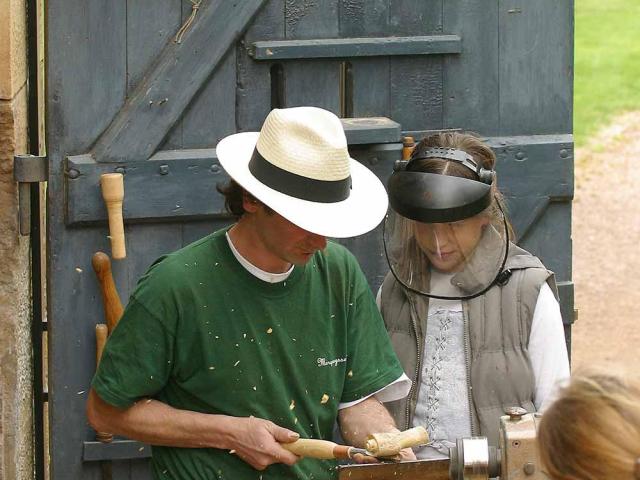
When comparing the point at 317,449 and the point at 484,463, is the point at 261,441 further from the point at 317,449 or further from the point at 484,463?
the point at 484,463

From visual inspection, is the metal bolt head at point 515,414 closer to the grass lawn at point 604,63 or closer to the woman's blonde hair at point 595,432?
the woman's blonde hair at point 595,432

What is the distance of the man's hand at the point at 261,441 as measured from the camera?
133 inches

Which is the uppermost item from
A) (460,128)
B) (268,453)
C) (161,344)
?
(460,128)

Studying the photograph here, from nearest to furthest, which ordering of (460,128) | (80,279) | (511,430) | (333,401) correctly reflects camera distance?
(511,430), (333,401), (80,279), (460,128)

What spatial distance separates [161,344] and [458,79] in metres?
1.90

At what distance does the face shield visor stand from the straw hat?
0.32m

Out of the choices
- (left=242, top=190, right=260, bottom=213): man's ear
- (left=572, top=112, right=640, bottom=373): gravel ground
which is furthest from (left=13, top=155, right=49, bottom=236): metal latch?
(left=572, top=112, right=640, bottom=373): gravel ground

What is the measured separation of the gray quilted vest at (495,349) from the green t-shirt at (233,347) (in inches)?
10.3

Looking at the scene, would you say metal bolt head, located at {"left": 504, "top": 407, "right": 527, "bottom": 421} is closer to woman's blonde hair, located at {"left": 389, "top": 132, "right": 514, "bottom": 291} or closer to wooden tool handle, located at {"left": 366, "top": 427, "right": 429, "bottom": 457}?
wooden tool handle, located at {"left": 366, "top": 427, "right": 429, "bottom": 457}

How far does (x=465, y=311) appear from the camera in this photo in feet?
12.7

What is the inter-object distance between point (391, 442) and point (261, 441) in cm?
33

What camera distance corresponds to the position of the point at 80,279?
15.0 ft

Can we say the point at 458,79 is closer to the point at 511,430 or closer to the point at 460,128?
the point at 460,128

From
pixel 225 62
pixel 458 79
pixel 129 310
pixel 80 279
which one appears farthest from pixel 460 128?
pixel 129 310
